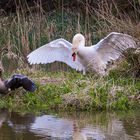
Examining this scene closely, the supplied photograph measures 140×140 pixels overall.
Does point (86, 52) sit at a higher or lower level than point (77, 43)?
lower

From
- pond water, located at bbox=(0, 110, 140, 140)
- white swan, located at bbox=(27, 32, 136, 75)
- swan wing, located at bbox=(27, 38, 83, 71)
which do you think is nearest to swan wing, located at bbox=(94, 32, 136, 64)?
white swan, located at bbox=(27, 32, 136, 75)

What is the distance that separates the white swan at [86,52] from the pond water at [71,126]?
8.64ft

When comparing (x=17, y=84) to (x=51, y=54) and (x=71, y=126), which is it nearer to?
(x=71, y=126)

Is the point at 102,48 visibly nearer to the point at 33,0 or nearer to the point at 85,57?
the point at 85,57

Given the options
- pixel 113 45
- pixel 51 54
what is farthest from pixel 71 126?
pixel 51 54

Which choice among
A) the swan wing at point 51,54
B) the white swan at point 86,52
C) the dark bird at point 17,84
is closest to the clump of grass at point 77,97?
the dark bird at point 17,84

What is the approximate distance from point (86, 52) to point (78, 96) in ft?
9.30

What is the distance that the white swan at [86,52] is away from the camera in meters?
11.7

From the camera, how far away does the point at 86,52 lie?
1215 cm

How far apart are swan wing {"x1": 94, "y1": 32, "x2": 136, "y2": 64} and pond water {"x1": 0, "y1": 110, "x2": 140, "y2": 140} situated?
2.39m

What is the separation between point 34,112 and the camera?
9.25 metres

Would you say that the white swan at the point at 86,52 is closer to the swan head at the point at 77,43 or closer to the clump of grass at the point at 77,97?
the swan head at the point at 77,43

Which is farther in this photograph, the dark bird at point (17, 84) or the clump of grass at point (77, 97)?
the dark bird at point (17, 84)

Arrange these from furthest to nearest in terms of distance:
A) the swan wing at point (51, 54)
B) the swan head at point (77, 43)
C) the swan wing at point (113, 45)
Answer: the swan wing at point (51, 54) < the swan head at point (77, 43) < the swan wing at point (113, 45)
